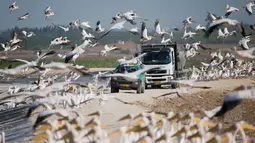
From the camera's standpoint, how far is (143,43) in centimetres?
3234

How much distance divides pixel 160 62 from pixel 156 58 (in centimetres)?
30

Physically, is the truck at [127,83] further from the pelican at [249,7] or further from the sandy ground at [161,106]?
the pelican at [249,7]

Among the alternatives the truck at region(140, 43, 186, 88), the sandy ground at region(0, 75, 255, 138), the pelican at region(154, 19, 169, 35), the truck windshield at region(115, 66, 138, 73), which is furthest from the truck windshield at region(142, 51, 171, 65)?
the pelican at region(154, 19, 169, 35)

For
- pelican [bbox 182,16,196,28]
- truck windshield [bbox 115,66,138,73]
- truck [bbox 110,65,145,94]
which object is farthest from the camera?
pelican [bbox 182,16,196,28]

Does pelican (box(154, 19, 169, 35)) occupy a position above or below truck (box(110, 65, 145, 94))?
above

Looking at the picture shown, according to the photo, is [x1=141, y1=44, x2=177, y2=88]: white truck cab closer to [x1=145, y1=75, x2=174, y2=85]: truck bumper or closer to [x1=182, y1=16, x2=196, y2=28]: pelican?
[x1=145, y1=75, x2=174, y2=85]: truck bumper

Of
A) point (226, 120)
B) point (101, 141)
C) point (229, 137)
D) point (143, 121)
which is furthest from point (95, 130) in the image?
point (226, 120)

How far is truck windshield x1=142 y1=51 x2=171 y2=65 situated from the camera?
30016 mm

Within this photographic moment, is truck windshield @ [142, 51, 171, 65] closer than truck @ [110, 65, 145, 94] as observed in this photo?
No

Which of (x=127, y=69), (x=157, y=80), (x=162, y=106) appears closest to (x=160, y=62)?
(x=157, y=80)

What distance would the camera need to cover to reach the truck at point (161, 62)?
→ 1188 inches

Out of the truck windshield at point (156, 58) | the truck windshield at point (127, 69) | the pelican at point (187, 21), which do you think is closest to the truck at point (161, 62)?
the truck windshield at point (156, 58)

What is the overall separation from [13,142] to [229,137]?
9.47 m

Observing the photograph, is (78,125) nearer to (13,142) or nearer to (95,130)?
(95,130)
